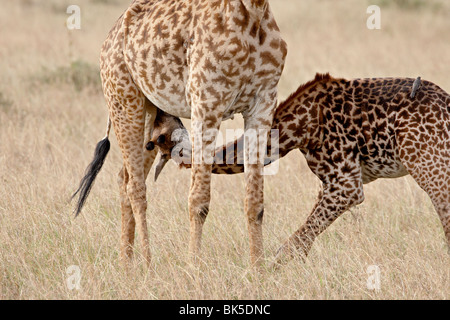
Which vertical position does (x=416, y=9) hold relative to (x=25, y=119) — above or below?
above

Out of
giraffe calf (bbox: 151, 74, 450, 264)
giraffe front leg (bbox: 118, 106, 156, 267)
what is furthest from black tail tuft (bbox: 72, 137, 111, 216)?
giraffe calf (bbox: 151, 74, 450, 264)

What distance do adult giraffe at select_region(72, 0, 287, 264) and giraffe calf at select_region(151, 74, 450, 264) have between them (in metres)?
0.63

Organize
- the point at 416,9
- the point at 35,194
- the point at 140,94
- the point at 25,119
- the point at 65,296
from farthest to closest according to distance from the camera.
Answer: the point at 416,9, the point at 25,119, the point at 35,194, the point at 140,94, the point at 65,296

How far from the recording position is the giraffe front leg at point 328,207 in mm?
5289

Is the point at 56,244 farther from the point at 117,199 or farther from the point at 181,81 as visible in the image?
the point at 181,81

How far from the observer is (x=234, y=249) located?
5.50 meters

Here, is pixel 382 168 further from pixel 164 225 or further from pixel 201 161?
pixel 164 225

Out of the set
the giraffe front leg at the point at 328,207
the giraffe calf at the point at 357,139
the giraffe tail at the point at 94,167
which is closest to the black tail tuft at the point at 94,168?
the giraffe tail at the point at 94,167

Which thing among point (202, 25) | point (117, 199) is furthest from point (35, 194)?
point (202, 25)

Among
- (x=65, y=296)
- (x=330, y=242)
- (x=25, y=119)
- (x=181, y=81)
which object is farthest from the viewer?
(x=25, y=119)

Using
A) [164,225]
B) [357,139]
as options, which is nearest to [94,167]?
[164,225]

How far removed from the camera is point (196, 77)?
178 inches

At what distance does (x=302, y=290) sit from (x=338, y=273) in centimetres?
37

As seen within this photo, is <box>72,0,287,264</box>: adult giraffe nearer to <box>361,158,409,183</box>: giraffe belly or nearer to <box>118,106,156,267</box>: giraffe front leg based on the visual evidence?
<box>118,106,156,267</box>: giraffe front leg
